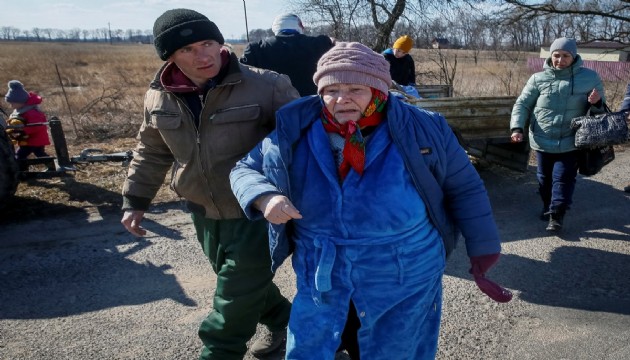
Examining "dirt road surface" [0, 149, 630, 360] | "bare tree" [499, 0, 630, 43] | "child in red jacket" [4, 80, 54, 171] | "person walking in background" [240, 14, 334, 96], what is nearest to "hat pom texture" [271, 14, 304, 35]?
"person walking in background" [240, 14, 334, 96]

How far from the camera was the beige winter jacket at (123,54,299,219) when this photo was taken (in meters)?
2.23

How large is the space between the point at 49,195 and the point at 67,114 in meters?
6.57

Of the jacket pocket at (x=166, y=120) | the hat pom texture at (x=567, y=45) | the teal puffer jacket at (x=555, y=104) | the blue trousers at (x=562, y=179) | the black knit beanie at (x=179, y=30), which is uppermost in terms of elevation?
the black knit beanie at (x=179, y=30)

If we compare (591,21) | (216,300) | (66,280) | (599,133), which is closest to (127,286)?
(66,280)

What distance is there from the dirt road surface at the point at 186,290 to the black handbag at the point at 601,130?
0.88 m

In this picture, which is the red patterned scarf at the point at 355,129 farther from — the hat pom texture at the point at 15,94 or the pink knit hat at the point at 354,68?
the hat pom texture at the point at 15,94

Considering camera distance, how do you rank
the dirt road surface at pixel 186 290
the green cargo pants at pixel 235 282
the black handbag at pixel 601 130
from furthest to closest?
1. the black handbag at pixel 601 130
2. the dirt road surface at pixel 186 290
3. the green cargo pants at pixel 235 282

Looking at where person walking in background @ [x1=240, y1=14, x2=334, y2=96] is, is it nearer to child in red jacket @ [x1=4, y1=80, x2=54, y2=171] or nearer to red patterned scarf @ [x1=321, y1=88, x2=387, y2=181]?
red patterned scarf @ [x1=321, y1=88, x2=387, y2=181]

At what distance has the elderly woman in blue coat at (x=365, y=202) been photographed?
1.76 m

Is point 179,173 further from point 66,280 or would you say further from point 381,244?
point 66,280

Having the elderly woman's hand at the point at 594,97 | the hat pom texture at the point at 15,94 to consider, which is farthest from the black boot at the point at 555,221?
the hat pom texture at the point at 15,94

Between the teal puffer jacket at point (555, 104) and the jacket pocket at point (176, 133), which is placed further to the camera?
the teal puffer jacket at point (555, 104)

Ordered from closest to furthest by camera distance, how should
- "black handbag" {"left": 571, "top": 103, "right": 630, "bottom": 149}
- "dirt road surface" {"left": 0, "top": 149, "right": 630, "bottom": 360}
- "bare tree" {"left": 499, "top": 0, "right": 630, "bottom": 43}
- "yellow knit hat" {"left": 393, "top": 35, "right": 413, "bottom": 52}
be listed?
"dirt road surface" {"left": 0, "top": 149, "right": 630, "bottom": 360} → "black handbag" {"left": 571, "top": 103, "right": 630, "bottom": 149} → "yellow knit hat" {"left": 393, "top": 35, "right": 413, "bottom": 52} → "bare tree" {"left": 499, "top": 0, "right": 630, "bottom": 43}

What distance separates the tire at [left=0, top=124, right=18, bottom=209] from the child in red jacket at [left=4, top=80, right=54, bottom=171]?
130 cm
